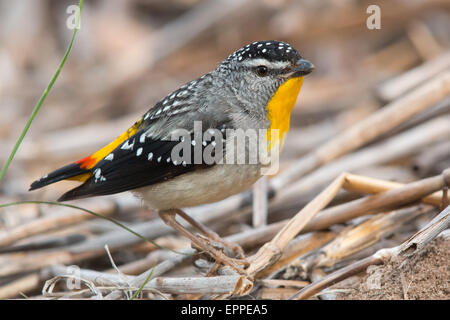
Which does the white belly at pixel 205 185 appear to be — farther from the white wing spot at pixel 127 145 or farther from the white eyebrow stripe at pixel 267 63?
the white eyebrow stripe at pixel 267 63

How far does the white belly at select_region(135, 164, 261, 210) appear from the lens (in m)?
3.29

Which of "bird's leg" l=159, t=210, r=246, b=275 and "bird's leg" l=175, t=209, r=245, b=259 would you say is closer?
"bird's leg" l=159, t=210, r=246, b=275

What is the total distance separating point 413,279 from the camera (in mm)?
2781

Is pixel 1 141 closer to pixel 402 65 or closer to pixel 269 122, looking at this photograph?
pixel 269 122

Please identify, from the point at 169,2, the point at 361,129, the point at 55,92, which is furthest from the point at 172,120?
the point at 169,2

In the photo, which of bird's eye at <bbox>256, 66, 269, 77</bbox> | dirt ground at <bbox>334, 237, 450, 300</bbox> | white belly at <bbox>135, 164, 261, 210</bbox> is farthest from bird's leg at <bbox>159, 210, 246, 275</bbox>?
bird's eye at <bbox>256, 66, 269, 77</bbox>

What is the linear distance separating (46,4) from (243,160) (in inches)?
231

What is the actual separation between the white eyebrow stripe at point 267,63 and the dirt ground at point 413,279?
125 centimetres

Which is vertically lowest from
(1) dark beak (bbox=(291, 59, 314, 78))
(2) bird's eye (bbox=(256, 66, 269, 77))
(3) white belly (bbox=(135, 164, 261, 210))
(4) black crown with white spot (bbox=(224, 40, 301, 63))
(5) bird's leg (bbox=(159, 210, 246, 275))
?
(5) bird's leg (bbox=(159, 210, 246, 275))

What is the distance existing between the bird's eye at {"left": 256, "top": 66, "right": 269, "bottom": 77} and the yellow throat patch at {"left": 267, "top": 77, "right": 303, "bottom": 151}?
0.43 ft

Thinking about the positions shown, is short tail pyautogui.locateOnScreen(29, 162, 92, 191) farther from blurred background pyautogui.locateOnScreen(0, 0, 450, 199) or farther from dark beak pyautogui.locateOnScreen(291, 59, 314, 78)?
blurred background pyautogui.locateOnScreen(0, 0, 450, 199)

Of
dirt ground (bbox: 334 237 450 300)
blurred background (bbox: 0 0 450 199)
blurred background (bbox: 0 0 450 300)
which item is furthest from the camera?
blurred background (bbox: 0 0 450 199)

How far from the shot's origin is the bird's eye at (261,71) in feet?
11.1

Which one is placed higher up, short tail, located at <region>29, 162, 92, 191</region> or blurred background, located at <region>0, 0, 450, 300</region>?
blurred background, located at <region>0, 0, 450, 300</region>
